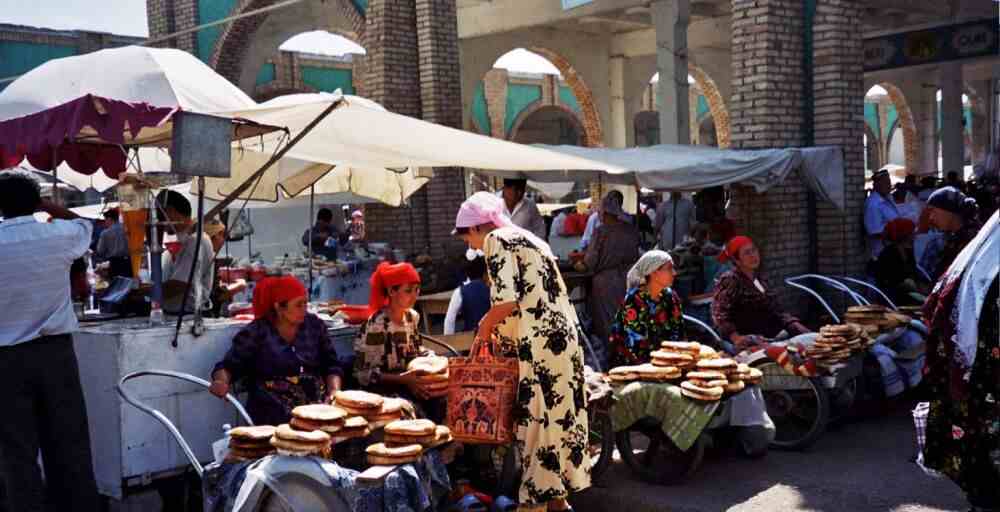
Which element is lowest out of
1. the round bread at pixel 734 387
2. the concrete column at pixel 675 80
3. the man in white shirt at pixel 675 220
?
the round bread at pixel 734 387

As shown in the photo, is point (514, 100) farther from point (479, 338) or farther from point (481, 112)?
point (479, 338)

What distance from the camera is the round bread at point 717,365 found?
5.70m

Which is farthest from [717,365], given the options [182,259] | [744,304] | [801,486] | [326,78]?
[326,78]

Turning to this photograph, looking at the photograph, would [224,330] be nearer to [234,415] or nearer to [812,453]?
[234,415]

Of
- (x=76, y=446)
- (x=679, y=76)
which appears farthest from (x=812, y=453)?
(x=679, y=76)

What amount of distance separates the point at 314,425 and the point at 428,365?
1.17 m

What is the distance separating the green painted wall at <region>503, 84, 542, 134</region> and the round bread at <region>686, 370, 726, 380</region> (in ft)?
75.3

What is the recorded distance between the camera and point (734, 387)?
5703 mm

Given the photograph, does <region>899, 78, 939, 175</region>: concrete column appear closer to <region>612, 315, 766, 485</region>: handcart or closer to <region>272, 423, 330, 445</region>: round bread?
<region>612, 315, 766, 485</region>: handcart

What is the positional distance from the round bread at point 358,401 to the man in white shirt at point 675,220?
8.57m

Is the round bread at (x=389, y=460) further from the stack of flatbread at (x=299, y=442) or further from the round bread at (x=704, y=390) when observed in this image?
the round bread at (x=704, y=390)

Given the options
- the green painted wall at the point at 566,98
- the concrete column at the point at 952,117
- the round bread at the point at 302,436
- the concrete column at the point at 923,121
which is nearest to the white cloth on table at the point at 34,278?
the round bread at the point at 302,436

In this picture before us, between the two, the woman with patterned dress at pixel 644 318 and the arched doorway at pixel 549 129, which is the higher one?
the arched doorway at pixel 549 129

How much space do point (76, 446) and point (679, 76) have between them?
1046cm
